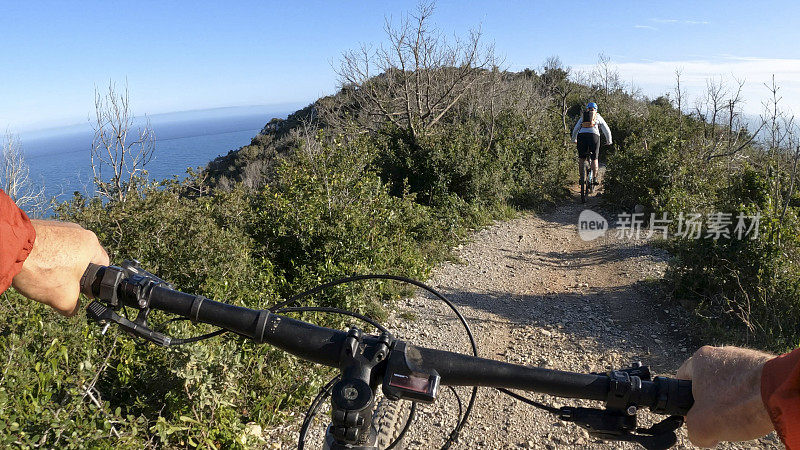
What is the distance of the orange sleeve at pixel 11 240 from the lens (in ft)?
3.90

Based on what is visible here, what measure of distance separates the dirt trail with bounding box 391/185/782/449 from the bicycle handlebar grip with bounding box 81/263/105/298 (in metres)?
2.94

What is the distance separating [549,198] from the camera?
1199 centimetres

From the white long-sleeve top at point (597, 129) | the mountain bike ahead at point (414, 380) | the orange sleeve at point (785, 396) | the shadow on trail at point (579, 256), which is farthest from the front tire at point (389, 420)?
the white long-sleeve top at point (597, 129)

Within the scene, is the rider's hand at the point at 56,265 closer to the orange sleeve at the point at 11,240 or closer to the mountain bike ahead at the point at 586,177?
the orange sleeve at the point at 11,240

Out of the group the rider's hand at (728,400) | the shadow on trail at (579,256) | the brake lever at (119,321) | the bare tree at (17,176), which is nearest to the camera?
the rider's hand at (728,400)

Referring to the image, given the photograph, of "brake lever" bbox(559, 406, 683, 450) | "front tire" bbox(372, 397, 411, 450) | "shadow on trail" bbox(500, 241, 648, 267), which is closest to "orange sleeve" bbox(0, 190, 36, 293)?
"brake lever" bbox(559, 406, 683, 450)

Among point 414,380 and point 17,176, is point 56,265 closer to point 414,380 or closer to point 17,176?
point 414,380

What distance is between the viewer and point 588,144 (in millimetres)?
10680

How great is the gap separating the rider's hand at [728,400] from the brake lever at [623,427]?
0.05 m

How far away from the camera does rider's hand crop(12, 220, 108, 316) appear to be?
1.37m

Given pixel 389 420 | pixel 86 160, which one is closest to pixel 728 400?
pixel 389 420

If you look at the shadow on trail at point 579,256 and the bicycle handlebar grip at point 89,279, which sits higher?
the bicycle handlebar grip at point 89,279

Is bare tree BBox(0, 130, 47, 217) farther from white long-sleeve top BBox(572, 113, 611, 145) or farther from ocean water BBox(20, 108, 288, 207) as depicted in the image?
white long-sleeve top BBox(572, 113, 611, 145)

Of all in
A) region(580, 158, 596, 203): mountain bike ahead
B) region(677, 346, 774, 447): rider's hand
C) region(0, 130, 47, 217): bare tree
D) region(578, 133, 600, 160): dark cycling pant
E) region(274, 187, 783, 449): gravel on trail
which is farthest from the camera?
region(580, 158, 596, 203): mountain bike ahead
